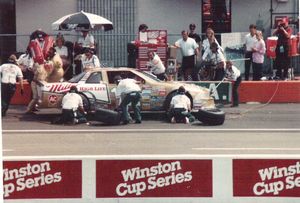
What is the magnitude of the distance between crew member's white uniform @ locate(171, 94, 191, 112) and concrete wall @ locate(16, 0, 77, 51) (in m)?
9.52

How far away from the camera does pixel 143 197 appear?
8.54 metres

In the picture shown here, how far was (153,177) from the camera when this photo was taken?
8500 millimetres

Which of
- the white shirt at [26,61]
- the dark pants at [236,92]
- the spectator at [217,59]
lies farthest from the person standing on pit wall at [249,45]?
the white shirt at [26,61]

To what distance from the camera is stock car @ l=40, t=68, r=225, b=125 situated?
18.5 metres

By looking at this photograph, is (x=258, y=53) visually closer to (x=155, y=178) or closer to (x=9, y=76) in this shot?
(x=9, y=76)

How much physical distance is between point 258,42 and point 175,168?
45.4ft

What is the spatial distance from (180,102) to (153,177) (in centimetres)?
961

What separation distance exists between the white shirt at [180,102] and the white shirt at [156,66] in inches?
116

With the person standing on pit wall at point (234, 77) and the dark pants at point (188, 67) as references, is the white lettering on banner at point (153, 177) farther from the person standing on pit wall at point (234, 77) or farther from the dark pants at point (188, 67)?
the dark pants at point (188, 67)

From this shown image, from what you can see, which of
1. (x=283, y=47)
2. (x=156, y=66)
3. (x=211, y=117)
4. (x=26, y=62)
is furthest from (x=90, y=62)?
(x=283, y=47)

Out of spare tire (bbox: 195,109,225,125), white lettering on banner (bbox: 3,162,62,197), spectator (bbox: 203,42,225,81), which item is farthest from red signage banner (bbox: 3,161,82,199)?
spectator (bbox: 203,42,225,81)

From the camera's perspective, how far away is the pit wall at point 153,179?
27.5 feet

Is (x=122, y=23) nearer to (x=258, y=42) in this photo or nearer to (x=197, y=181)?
(x=258, y=42)

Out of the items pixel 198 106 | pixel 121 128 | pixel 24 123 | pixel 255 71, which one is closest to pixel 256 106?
pixel 255 71
